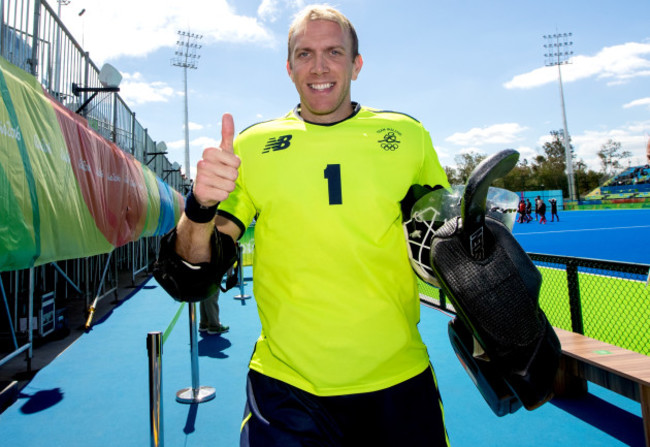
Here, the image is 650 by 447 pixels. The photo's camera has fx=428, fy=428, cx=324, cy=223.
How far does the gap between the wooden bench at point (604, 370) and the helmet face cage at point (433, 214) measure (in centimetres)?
251

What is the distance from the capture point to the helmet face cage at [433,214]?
1457 millimetres

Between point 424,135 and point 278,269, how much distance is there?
82 cm

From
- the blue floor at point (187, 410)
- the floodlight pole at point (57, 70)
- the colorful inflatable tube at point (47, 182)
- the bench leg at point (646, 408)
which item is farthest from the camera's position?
the floodlight pole at point (57, 70)

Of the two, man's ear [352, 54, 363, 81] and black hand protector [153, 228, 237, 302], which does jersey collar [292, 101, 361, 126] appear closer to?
man's ear [352, 54, 363, 81]

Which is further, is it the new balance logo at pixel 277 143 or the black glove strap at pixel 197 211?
the new balance logo at pixel 277 143

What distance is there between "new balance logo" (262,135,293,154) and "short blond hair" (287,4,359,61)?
1.40ft

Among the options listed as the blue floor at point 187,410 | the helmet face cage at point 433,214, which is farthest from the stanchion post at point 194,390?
the helmet face cage at point 433,214

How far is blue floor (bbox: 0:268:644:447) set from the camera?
3.45m

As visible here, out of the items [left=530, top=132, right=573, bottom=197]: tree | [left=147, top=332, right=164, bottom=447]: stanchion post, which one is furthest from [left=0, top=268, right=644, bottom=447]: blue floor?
[left=530, top=132, right=573, bottom=197]: tree

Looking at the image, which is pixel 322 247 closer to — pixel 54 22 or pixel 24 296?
pixel 24 296

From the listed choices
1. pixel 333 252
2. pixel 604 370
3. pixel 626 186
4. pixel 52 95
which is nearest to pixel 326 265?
pixel 333 252

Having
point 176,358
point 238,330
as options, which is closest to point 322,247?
point 176,358

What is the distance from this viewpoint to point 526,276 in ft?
3.64

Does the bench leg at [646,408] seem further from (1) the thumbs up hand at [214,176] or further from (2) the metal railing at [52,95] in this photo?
(2) the metal railing at [52,95]
